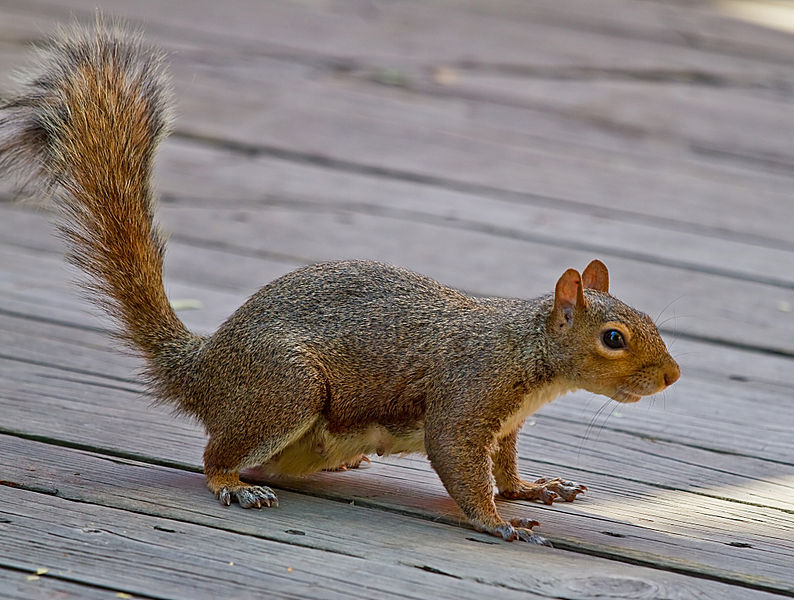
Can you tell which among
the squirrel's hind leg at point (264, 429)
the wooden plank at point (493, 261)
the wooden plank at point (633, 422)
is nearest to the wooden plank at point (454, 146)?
the wooden plank at point (493, 261)

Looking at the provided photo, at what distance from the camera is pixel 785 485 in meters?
2.17

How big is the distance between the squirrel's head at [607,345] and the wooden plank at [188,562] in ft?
1.63

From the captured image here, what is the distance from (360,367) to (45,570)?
23.9 inches

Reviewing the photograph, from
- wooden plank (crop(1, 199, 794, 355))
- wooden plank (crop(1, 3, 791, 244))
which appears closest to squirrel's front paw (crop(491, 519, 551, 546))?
wooden plank (crop(1, 199, 794, 355))

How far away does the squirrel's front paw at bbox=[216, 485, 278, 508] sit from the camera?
1.94 meters

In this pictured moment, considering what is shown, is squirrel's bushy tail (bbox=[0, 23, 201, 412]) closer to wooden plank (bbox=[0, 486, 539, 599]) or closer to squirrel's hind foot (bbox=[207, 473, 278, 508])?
squirrel's hind foot (bbox=[207, 473, 278, 508])

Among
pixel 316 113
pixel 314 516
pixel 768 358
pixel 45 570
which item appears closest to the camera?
pixel 45 570

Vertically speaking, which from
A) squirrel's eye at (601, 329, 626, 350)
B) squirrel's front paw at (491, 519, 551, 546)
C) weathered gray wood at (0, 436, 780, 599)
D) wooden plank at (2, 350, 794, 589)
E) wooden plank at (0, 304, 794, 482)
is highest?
squirrel's eye at (601, 329, 626, 350)

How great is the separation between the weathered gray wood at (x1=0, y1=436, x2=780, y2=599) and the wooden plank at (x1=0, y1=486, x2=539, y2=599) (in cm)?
3

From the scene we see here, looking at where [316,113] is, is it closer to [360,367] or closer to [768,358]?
[768,358]

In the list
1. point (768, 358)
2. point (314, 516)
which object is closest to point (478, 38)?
point (768, 358)

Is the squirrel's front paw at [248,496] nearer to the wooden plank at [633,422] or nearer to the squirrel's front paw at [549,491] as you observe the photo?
the wooden plank at [633,422]

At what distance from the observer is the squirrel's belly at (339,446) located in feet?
6.70

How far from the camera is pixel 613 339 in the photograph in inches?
79.4
